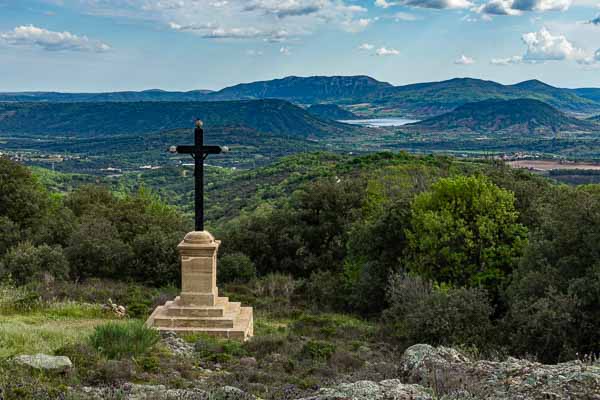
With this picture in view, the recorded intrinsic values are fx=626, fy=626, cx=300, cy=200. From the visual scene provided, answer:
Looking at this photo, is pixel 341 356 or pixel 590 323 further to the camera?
pixel 590 323

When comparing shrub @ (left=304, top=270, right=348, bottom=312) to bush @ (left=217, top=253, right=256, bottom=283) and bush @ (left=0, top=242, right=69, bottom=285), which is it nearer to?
bush @ (left=217, top=253, right=256, bottom=283)

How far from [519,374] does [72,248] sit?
1869 cm

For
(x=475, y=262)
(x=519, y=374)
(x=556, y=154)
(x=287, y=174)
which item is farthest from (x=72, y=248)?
(x=556, y=154)

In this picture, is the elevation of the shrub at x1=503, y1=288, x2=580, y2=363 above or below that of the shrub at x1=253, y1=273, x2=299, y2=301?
above

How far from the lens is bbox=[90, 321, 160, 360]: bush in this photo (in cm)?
902

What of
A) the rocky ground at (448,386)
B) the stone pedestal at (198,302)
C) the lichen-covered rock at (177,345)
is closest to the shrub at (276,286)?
the stone pedestal at (198,302)

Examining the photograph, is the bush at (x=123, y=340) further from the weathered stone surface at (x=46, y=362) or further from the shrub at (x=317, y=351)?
the shrub at (x=317, y=351)

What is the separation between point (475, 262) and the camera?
1884 centimetres

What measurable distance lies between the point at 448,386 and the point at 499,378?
67 centimetres

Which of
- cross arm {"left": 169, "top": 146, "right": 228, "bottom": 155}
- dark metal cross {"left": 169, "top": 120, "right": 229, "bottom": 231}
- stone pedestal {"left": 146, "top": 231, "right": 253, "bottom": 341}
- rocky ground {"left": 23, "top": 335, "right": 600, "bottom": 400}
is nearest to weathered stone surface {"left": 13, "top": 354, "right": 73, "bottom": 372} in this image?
rocky ground {"left": 23, "top": 335, "right": 600, "bottom": 400}

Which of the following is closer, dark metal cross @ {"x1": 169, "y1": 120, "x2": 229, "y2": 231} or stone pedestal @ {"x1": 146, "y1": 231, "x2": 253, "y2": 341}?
stone pedestal @ {"x1": 146, "y1": 231, "x2": 253, "y2": 341}

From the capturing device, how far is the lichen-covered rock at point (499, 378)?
20.1 ft

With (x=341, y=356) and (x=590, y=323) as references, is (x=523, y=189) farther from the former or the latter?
(x=341, y=356)

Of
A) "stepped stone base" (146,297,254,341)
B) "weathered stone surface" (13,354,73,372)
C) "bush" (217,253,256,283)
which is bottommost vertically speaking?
"bush" (217,253,256,283)
